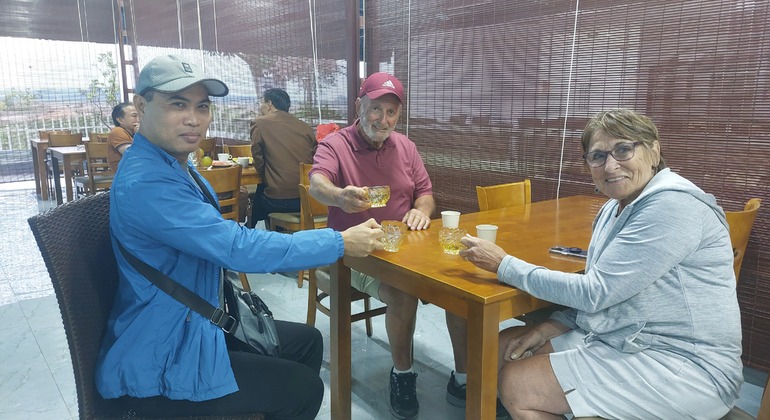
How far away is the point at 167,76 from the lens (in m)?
1.36

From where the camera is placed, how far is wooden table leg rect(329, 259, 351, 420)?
186cm

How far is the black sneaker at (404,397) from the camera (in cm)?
212

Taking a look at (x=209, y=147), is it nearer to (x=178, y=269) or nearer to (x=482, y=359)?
(x=178, y=269)

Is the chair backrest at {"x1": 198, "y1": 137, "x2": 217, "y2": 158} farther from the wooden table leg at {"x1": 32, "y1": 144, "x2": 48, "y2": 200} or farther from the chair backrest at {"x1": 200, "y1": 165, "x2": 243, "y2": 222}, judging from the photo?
the chair backrest at {"x1": 200, "y1": 165, "x2": 243, "y2": 222}

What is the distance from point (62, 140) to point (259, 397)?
20.9 ft

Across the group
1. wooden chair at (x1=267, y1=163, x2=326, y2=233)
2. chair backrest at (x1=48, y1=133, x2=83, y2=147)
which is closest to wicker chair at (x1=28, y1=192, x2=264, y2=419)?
wooden chair at (x1=267, y1=163, x2=326, y2=233)

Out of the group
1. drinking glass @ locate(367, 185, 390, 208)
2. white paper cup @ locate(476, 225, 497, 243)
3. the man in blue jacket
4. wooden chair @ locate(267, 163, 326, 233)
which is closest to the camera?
the man in blue jacket

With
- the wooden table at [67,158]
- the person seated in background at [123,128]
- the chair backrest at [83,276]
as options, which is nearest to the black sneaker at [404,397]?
the chair backrest at [83,276]

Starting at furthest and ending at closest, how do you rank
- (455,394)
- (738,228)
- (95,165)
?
1. (95,165)
2. (455,394)
3. (738,228)

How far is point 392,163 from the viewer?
2.45 meters

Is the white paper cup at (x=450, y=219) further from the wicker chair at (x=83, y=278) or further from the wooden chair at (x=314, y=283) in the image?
the wicker chair at (x=83, y=278)

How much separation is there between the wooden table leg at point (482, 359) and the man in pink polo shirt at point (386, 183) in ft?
2.30

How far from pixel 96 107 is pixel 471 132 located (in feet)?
25.0

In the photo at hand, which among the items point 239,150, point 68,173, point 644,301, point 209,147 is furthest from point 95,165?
point 644,301
